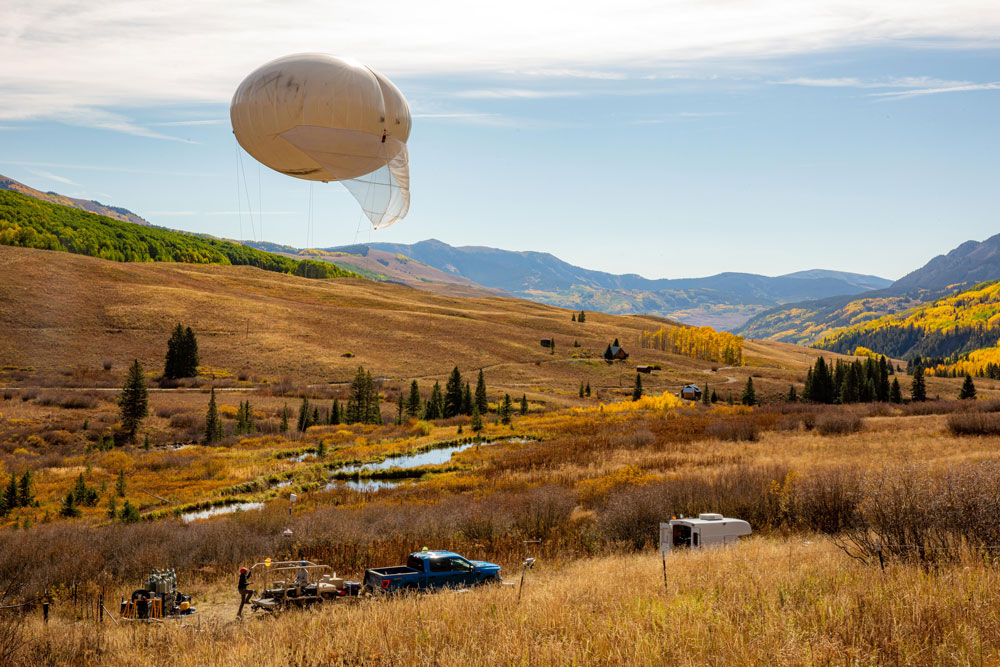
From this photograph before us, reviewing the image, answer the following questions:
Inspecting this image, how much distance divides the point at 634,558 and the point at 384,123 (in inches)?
552

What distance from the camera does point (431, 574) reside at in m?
13.9

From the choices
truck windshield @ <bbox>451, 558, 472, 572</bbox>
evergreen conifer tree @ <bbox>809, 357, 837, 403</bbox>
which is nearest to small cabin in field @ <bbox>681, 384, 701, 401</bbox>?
evergreen conifer tree @ <bbox>809, 357, 837, 403</bbox>

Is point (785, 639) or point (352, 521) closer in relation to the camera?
point (785, 639)

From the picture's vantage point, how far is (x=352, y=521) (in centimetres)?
2283

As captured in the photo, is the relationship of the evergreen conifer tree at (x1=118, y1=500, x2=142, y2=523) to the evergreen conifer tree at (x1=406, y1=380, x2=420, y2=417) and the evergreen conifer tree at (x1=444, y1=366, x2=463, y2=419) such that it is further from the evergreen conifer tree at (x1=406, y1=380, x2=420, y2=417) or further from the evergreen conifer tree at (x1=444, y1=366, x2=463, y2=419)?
the evergreen conifer tree at (x1=444, y1=366, x2=463, y2=419)

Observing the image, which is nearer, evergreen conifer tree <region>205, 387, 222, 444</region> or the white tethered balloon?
the white tethered balloon

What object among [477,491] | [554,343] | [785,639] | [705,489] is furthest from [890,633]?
[554,343]

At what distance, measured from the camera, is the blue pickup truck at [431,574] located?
44.6ft

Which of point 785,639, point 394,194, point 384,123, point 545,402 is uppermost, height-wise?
point 384,123

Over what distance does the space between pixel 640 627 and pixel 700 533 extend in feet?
34.0

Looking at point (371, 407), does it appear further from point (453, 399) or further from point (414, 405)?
point (453, 399)

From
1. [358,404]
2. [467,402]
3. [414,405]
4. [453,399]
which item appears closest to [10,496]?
[358,404]

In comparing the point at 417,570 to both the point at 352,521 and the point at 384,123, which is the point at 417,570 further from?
the point at 384,123

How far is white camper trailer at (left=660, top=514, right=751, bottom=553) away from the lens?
55.8ft
